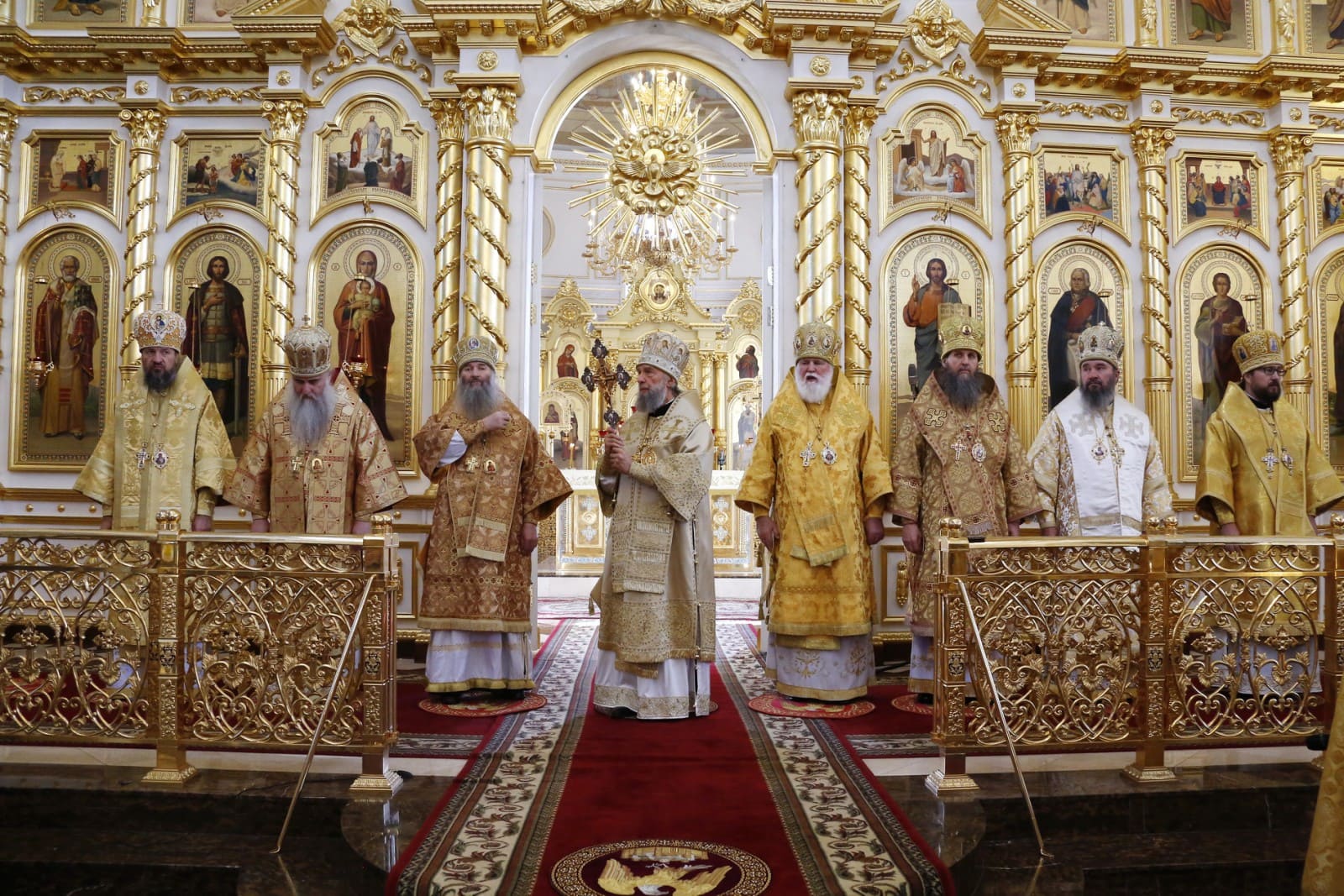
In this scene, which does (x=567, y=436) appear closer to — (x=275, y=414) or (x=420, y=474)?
(x=420, y=474)

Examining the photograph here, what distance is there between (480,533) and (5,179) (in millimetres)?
5011

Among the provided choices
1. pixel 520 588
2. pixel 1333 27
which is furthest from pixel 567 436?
pixel 1333 27

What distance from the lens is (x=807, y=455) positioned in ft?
18.3

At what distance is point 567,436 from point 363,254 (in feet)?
23.7

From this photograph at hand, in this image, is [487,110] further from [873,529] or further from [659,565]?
[873,529]

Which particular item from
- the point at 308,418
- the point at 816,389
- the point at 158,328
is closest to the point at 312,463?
the point at 308,418

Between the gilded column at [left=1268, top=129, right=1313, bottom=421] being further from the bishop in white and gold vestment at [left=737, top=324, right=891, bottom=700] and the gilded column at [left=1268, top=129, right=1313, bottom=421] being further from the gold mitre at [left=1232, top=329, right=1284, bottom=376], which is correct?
the bishop in white and gold vestment at [left=737, top=324, right=891, bottom=700]

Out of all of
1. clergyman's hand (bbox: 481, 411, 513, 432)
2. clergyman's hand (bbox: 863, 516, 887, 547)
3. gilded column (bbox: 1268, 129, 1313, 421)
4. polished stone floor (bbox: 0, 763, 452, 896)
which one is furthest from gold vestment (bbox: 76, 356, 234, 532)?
gilded column (bbox: 1268, 129, 1313, 421)

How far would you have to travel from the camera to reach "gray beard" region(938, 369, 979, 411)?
554 centimetres

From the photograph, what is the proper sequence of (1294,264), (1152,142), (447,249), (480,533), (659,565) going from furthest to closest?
(1294,264), (1152,142), (447,249), (480,533), (659,565)

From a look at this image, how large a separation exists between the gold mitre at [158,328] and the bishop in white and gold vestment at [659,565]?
Answer: 8.31 feet

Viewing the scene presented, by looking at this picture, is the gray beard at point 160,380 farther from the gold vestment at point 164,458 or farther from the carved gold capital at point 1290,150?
the carved gold capital at point 1290,150

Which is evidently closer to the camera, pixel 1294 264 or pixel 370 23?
pixel 370 23

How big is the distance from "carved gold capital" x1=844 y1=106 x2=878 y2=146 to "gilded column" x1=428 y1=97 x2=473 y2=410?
2.82 m
